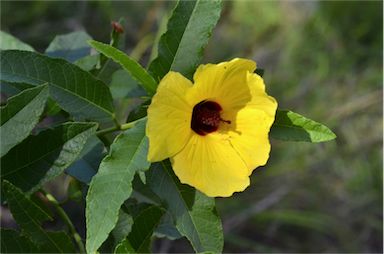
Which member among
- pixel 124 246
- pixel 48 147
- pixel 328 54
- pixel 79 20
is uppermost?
pixel 48 147

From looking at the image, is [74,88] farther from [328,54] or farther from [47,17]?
[328,54]

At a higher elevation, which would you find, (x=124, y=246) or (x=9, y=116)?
(x=9, y=116)

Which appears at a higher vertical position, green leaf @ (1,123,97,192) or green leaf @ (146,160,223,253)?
green leaf @ (1,123,97,192)

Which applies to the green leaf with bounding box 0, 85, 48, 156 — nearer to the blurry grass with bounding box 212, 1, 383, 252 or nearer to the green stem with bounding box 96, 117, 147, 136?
the green stem with bounding box 96, 117, 147, 136

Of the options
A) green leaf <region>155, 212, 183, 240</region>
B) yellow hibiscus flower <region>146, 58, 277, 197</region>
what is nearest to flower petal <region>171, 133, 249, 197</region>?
yellow hibiscus flower <region>146, 58, 277, 197</region>

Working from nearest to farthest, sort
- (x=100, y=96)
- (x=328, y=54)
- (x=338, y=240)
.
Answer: (x=100, y=96), (x=338, y=240), (x=328, y=54)

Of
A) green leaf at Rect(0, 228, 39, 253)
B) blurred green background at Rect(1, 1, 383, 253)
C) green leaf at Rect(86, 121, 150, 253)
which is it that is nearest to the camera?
green leaf at Rect(86, 121, 150, 253)

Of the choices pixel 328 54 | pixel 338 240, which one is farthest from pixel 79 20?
pixel 338 240

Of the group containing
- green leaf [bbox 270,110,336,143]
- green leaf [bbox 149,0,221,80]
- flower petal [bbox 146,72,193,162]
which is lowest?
green leaf [bbox 270,110,336,143]
